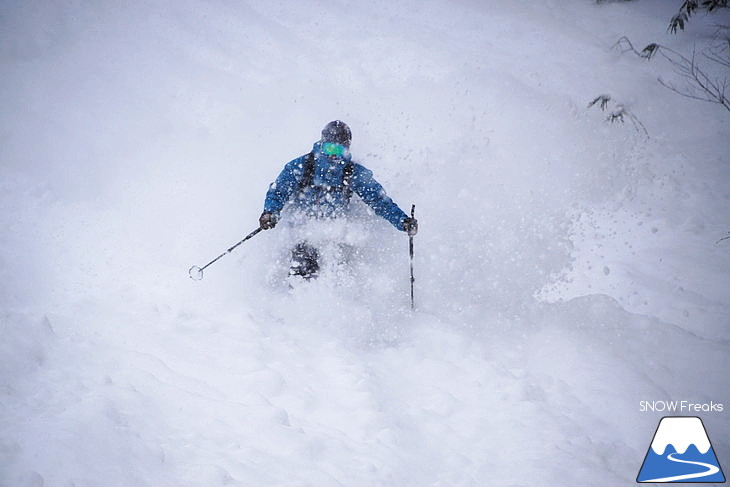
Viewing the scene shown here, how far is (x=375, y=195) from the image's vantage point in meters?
4.54

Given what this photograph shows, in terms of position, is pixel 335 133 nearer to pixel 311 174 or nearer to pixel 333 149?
pixel 333 149

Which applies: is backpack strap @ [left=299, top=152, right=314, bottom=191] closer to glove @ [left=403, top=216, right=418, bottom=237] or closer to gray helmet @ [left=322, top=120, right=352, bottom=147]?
gray helmet @ [left=322, top=120, right=352, bottom=147]

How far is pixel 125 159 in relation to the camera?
6.10 metres

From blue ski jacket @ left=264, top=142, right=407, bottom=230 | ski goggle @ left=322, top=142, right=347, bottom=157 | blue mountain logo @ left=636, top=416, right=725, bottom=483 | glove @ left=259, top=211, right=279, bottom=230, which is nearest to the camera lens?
blue mountain logo @ left=636, top=416, right=725, bottom=483

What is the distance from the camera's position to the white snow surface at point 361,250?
8.87 feet

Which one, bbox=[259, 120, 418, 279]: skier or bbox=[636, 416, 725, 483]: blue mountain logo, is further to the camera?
bbox=[259, 120, 418, 279]: skier

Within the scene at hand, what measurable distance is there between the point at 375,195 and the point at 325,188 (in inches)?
24.4

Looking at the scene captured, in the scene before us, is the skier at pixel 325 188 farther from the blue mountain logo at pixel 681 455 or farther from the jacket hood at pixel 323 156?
the blue mountain logo at pixel 681 455

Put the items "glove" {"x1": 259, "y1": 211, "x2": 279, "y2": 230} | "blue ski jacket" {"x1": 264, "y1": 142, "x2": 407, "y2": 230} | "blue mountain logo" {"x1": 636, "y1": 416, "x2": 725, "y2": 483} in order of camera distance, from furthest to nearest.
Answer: "blue ski jacket" {"x1": 264, "y1": 142, "x2": 407, "y2": 230}, "glove" {"x1": 259, "y1": 211, "x2": 279, "y2": 230}, "blue mountain logo" {"x1": 636, "y1": 416, "x2": 725, "y2": 483}

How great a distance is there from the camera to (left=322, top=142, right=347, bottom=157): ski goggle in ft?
14.2

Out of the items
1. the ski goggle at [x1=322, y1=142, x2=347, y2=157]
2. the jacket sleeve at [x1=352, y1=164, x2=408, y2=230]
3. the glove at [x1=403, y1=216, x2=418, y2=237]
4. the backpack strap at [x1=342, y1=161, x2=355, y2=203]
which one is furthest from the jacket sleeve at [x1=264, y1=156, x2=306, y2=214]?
the glove at [x1=403, y1=216, x2=418, y2=237]

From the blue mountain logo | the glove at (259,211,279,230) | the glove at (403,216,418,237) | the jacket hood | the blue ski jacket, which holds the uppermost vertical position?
the jacket hood

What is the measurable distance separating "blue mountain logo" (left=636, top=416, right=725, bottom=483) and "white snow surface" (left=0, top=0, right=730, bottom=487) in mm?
119

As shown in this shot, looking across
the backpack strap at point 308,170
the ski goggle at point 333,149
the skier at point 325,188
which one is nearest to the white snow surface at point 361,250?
the skier at point 325,188
